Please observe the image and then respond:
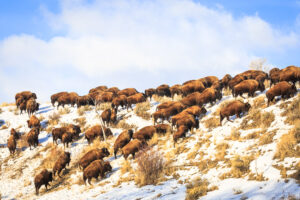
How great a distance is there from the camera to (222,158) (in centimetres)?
949

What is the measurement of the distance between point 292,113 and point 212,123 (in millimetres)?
5423

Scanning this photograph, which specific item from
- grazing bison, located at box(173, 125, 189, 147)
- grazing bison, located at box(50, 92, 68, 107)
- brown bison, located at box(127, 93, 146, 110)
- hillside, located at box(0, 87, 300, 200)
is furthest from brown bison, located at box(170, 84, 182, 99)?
grazing bison, located at box(50, 92, 68, 107)

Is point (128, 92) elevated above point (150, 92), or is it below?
above

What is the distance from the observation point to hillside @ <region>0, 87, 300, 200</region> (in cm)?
643

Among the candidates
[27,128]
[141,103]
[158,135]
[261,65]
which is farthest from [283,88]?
[261,65]

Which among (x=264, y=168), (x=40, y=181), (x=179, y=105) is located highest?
(x=179, y=105)

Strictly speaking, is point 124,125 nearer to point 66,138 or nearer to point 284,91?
point 66,138

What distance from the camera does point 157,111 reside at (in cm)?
1886

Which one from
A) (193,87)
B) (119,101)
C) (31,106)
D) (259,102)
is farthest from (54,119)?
(259,102)

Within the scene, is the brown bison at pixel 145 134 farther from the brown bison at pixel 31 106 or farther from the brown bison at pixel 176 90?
the brown bison at pixel 31 106

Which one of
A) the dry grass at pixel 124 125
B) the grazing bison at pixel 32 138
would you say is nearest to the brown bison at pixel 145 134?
the dry grass at pixel 124 125

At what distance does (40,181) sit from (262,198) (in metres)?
12.5

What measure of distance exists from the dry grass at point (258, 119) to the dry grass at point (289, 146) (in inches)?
127

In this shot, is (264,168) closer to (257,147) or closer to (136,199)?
(257,147)
